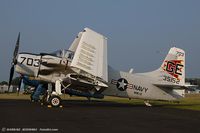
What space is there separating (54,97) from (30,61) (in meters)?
2.69

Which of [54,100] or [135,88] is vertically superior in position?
[135,88]

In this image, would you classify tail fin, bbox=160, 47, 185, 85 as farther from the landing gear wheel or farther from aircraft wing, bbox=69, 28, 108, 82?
the landing gear wheel

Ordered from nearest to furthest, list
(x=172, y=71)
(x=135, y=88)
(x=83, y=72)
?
1. (x=83, y=72)
2. (x=135, y=88)
3. (x=172, y=71)

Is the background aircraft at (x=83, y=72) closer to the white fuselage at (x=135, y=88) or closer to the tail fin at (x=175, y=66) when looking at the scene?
the white fuselage at (x=135, y=88)

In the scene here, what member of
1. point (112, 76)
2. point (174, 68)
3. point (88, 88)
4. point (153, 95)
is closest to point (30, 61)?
point (88, 88)

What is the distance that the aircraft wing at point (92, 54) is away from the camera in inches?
739

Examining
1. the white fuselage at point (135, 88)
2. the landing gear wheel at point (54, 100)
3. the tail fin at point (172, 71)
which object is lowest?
the landing gear wheel at point (54, 100)

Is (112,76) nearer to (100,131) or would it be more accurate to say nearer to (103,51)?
(103,51)

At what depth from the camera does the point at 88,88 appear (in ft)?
68.7

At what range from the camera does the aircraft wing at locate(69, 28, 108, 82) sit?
61.6 feet

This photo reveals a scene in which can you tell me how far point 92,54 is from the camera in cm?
1914

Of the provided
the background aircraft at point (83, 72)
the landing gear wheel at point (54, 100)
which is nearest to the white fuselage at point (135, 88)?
the background aircraft at point (83, 72)

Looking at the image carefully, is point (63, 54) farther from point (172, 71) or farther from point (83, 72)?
point (172, 71)

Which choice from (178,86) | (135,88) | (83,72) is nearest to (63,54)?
(83,72)
